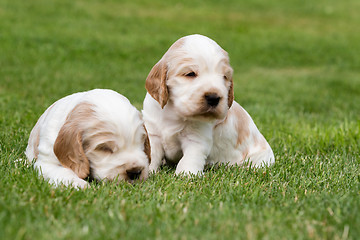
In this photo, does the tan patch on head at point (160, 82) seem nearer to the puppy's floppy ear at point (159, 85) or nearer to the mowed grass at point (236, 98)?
the puppy's floppy ear at point (159, 85)

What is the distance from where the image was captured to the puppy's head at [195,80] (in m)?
4.44

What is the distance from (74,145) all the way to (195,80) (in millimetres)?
1312

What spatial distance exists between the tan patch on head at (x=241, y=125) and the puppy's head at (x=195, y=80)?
2.06 feet

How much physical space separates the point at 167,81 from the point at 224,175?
1.08m

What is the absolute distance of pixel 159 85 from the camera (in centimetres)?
471

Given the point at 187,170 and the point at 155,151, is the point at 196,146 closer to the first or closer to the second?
the point at 187,170

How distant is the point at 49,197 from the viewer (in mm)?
3553

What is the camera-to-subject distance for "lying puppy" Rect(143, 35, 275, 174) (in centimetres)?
450

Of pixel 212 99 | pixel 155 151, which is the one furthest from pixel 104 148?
pixel 212 99

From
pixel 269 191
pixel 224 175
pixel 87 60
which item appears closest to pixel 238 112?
pixel 224 175

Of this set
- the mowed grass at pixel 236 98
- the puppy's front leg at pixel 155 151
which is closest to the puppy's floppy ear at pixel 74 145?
the mowed grass at pixel 236 98

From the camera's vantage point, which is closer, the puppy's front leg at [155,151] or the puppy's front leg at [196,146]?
the puppy's front leg at [196,146]

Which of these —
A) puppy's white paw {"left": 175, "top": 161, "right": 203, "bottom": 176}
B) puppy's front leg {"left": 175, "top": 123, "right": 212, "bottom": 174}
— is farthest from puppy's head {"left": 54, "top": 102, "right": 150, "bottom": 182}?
puppy's front leg {"left": 175, "top": 123, "right": 212, "bottom": 174}

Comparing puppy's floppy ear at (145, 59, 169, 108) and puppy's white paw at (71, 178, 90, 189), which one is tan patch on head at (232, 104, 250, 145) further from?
puppy's white paw at (71, 178, 90, 189)
